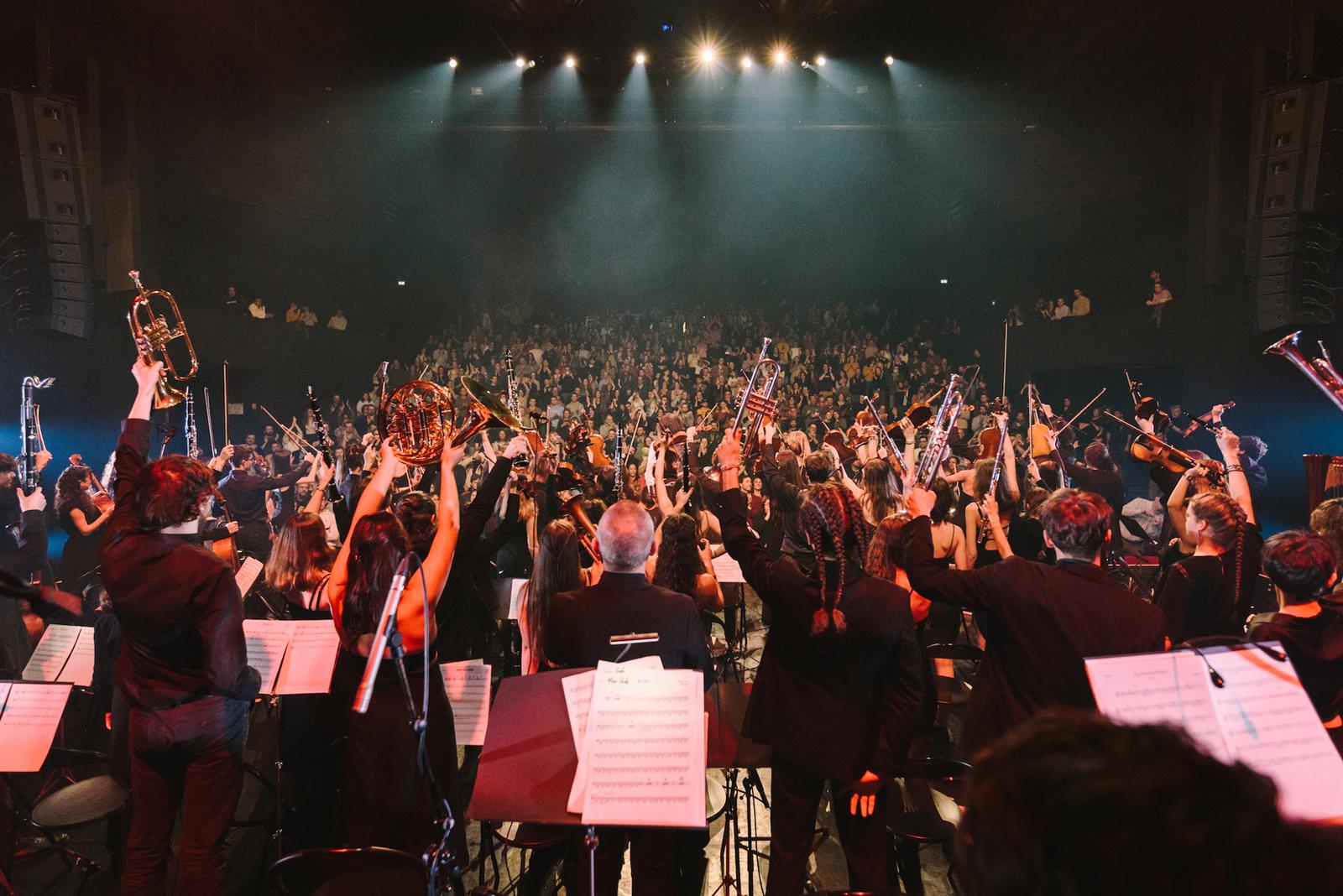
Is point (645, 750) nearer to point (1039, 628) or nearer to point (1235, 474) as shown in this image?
point (1039, 628)

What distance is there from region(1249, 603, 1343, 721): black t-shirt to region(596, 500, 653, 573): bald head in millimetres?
2275

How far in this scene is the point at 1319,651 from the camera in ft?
9.09

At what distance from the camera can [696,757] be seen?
218cm

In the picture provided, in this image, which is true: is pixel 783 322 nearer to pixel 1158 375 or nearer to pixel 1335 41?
pixel 1158 375

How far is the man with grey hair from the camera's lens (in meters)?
2.85

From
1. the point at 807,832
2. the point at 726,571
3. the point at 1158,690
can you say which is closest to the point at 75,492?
the point at 726,571

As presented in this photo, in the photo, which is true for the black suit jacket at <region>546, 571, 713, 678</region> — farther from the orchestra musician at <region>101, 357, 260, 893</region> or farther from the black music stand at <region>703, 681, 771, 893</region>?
the orchestra musician at <region>101, 357, 260, 893</region>

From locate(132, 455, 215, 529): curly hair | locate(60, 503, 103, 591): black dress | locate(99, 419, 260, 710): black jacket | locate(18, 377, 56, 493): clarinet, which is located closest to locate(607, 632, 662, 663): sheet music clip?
locate(99, 419, 260, 710): black jacket

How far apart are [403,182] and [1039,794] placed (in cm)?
2040

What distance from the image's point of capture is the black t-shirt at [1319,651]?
2750mm

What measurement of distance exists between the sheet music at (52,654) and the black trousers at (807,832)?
12.0ft

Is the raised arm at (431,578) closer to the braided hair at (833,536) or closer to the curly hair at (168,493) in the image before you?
the curly hair at (168,493)

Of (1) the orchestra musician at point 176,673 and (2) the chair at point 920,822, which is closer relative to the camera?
(1) the orchestra musician at point 176,673

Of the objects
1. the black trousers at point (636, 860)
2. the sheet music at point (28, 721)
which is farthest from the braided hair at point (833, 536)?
the sheet music at point (28, 721)
